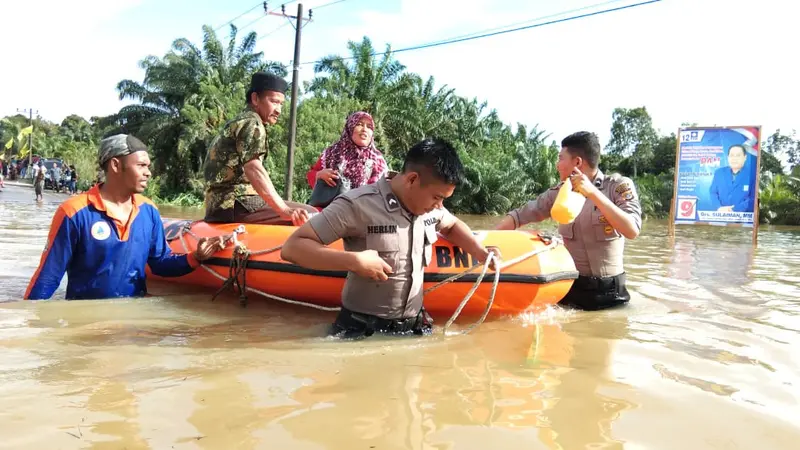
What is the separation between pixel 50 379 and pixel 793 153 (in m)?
49.3

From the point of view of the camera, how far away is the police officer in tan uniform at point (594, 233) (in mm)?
4152

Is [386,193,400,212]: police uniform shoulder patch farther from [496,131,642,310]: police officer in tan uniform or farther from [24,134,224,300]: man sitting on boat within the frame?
[496,131,642,310]: police officer in tan uniform

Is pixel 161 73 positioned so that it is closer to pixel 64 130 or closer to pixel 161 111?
pixel 161 111

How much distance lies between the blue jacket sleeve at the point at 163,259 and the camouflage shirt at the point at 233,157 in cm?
63

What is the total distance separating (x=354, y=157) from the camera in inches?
194

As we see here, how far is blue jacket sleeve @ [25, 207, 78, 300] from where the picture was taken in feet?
11.1

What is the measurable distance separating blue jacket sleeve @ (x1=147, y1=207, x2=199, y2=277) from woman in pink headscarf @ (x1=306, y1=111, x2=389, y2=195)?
4.12 feet

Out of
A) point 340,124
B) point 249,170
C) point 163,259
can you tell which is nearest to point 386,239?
point 249,170

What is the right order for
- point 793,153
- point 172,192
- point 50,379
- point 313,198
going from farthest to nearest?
point 793,153 → point 172,192 → point 313,198 → point 50,379

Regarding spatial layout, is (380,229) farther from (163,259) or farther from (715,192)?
(715,192)

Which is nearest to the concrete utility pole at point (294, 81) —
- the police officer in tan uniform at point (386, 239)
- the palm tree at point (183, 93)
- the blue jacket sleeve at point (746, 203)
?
the palm tree at point (183, 93)

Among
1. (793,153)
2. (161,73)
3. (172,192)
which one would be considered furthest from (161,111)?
(793,153)

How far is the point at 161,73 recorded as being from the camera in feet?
79.8

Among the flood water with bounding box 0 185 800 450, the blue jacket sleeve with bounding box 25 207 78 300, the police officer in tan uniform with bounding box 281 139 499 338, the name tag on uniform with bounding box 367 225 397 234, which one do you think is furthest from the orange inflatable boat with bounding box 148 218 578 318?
the blue jacket sleeve with bounding box 25 207 78 300
